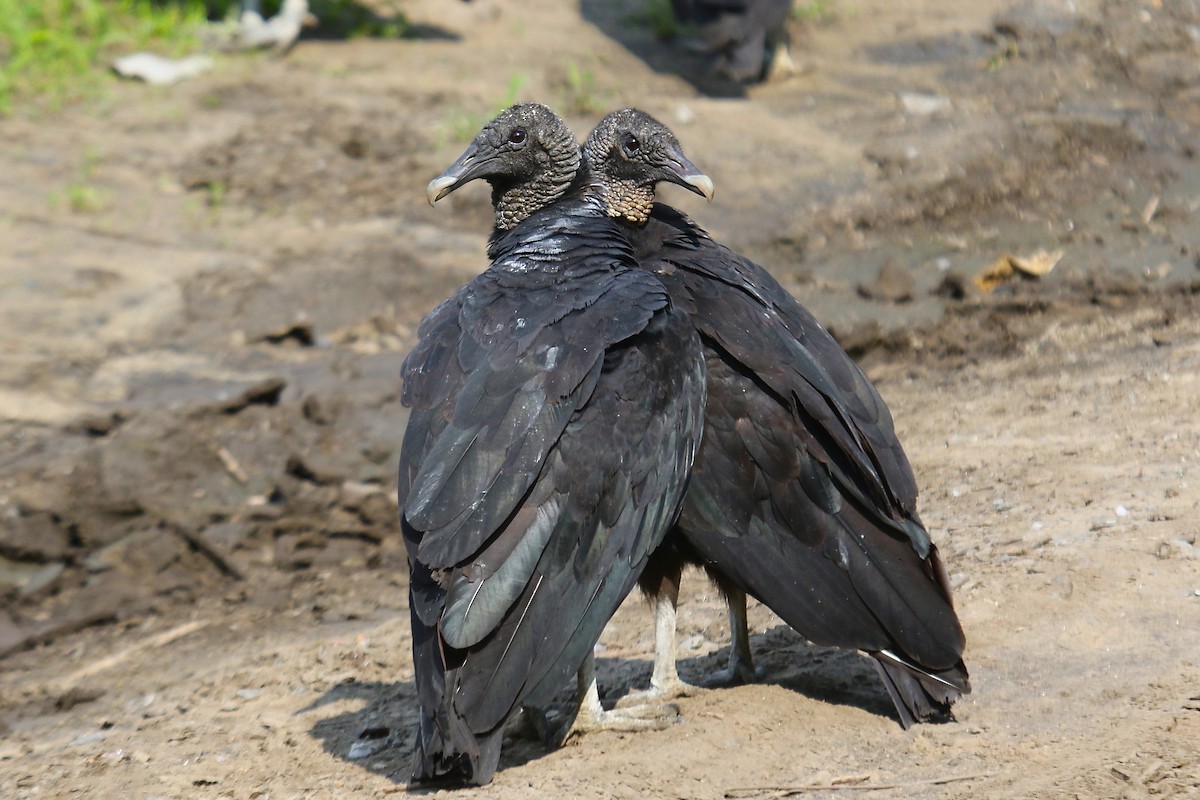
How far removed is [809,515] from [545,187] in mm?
1381

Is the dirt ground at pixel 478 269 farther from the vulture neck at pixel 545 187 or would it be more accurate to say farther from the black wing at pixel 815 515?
the vulture neck at pixel 545 187

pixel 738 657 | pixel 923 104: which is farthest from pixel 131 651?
pixel 923 104

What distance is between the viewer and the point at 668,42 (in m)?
10.1

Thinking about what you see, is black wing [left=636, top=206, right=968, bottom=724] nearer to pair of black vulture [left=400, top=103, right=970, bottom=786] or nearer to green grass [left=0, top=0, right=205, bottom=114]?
pair of black vulture [left=400, top=103, right=970, bottom=786]

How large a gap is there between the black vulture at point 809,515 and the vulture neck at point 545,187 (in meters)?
0.81

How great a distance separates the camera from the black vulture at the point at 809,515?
3133 mm

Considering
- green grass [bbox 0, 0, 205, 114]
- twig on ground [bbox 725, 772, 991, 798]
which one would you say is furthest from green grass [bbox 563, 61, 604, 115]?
twig on ground [bbox 725, 772, 991, 798]

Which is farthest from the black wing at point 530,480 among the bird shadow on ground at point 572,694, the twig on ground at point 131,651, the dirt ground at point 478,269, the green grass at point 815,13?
the green grass at point 815,13

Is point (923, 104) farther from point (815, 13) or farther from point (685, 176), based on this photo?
point (685, 176)

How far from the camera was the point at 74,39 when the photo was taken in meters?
9.48

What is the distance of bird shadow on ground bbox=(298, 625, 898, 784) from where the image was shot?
3.33 metres

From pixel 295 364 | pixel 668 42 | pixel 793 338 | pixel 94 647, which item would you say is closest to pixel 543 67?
pixel 668 42

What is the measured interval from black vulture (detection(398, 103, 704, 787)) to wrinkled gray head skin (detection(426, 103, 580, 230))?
0.64 metres

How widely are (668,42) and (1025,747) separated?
785 cm
